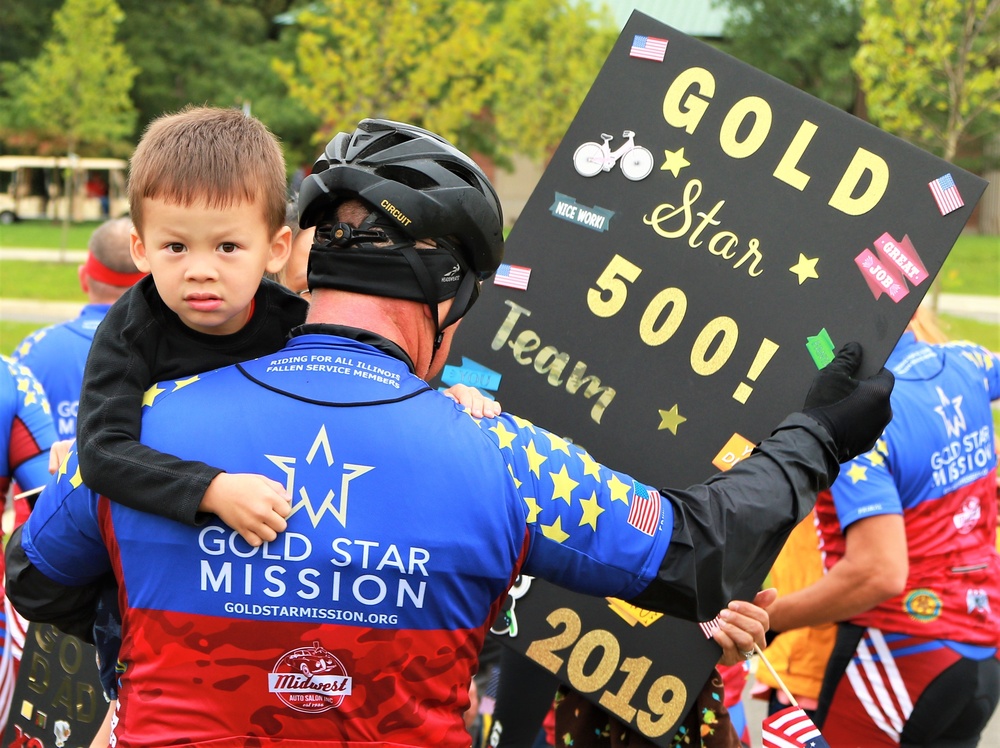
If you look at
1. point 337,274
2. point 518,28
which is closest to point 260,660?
point 337,274

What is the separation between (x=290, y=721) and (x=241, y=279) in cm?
76

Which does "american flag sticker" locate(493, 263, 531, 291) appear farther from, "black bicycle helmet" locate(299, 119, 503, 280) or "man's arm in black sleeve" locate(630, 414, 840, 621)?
"man's arm in black sleeve" locate(630, 414, 840, 621)

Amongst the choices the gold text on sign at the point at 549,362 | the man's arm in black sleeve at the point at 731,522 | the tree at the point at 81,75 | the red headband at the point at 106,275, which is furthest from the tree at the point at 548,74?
the man's arm in black sleeve at the point at 731,522

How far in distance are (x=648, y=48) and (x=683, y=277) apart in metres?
0.55

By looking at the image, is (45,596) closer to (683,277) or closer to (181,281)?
(181,281)

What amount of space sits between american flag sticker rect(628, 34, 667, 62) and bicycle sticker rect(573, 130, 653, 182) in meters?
0.18

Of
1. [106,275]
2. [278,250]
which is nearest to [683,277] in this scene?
[278,250]

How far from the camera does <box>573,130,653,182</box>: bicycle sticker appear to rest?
2.70 meters

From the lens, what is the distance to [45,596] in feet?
6.84

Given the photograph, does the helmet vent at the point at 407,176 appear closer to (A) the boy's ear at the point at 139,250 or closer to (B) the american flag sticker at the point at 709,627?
(A) the boy's ear at the point at 139,250

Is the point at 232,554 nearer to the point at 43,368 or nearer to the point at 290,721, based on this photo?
the point at 290,721

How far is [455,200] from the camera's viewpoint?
208 centimetres

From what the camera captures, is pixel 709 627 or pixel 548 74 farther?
pixel 548 74

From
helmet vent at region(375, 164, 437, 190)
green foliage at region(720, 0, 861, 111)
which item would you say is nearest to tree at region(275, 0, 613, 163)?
green foliage at region(720, 0, 861, 111)
